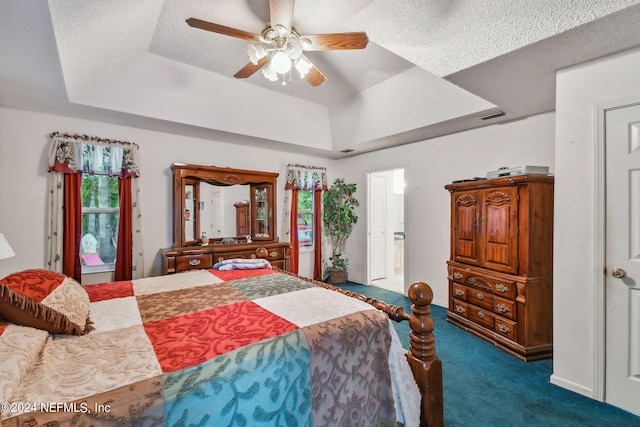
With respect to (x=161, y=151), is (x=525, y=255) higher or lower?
lower

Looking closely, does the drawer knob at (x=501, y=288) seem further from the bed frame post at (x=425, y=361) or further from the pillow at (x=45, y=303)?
the pillow at (x=45, y=303)

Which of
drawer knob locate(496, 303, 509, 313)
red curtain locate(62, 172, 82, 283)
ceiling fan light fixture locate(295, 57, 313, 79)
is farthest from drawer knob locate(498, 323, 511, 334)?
red curtain locate(62, 172, 82, 283)

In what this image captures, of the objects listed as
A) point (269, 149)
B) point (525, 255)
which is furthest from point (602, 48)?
point (269, 149)

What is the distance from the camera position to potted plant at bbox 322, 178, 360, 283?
504 centimetres

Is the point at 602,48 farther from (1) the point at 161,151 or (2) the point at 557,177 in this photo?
(1) the point at 161,151

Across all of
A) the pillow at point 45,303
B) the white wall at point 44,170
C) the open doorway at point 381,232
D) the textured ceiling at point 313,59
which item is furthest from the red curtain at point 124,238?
the open doorway at point 381,232

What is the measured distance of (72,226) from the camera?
10.1 feet

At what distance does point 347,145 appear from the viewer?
14.5 feet

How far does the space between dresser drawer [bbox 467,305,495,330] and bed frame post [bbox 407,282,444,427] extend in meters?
1.65

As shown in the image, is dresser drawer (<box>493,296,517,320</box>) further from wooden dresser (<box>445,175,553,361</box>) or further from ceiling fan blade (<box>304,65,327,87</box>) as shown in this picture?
ceiling fan blade (<box>304,65,327,87</box>)

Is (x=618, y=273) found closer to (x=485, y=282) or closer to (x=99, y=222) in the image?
(x=485, y=282)

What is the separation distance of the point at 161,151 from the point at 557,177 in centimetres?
417

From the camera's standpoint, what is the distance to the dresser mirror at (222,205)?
11.9 feet

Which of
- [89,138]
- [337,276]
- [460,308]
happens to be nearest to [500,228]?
[460,308]
